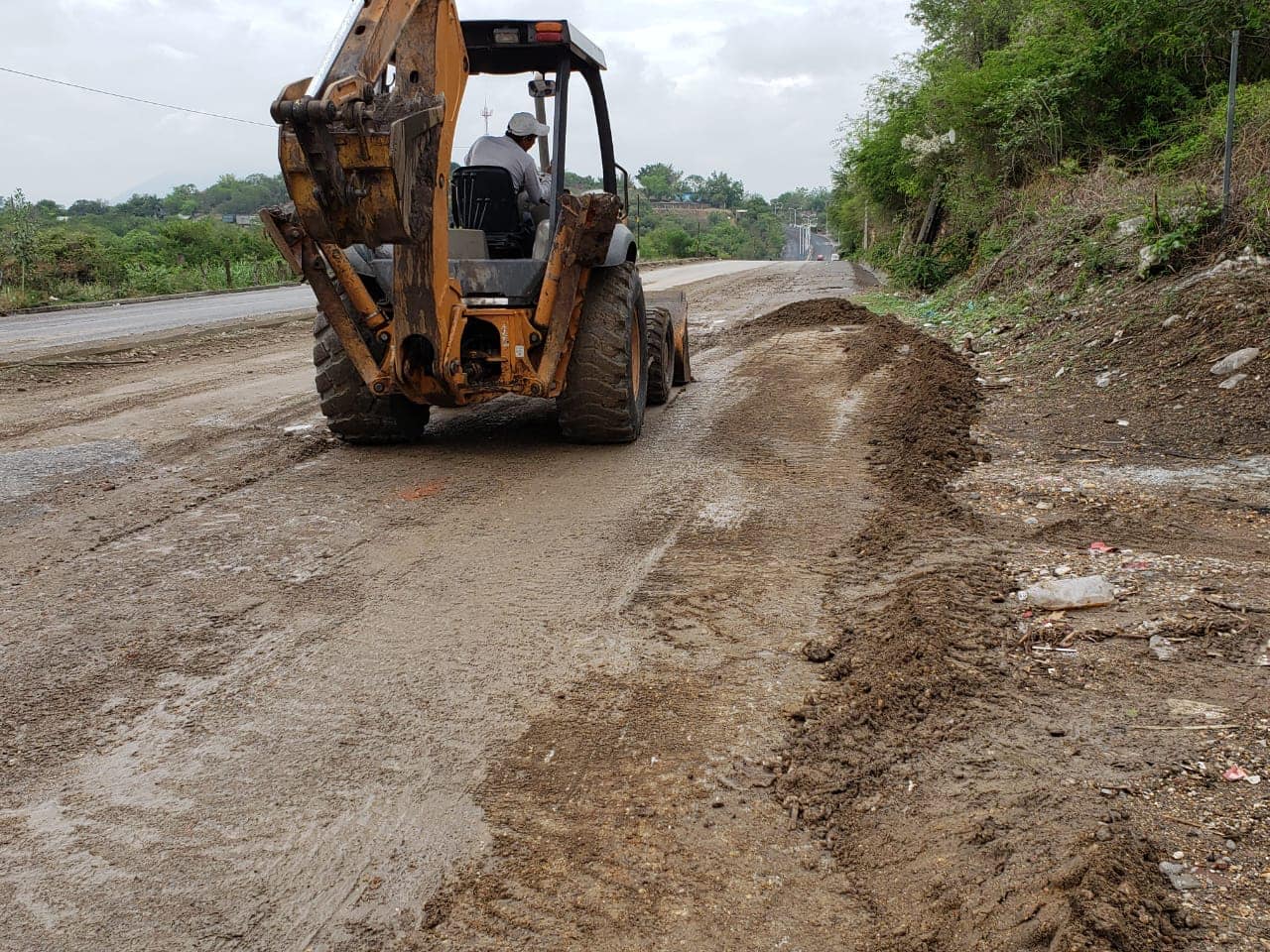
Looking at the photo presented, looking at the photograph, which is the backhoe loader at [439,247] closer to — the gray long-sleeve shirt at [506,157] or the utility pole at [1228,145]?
the gray long-sleeve shirt at [506,157]

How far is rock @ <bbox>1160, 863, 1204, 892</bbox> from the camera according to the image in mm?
2307

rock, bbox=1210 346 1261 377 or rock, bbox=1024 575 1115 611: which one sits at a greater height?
rock, bbox=1210 346 1261 377

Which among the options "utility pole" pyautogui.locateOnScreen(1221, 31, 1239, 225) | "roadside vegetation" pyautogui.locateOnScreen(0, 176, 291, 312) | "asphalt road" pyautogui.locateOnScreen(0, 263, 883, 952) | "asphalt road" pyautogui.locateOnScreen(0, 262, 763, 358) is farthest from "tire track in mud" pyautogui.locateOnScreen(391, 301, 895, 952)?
"roadside vegetation" pyautogui.locateOnScreen(0, 176, 291, 312)

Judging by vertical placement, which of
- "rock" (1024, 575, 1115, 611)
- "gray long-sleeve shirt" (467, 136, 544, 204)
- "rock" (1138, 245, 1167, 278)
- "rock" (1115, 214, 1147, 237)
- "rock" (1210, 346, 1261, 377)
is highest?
"gray long-sleeve shirt" (467, 136, 544, 204)

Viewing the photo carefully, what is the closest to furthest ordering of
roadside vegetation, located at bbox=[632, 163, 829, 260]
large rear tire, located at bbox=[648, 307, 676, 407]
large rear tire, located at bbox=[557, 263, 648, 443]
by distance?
large rear tire, located at bbox=[557, 263, 648, 443] → large rear tire, located at bbox=[648, 307, 676, 407] → roadside vegetation, located at bbox=[632, 163, 829, 260]

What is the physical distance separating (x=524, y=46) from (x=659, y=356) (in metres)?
2.52

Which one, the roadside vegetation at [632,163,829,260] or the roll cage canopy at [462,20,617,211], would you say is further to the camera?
the roadside vegetation at [632,163,829,260]

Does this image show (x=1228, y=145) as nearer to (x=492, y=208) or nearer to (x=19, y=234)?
(x=492, y=208)

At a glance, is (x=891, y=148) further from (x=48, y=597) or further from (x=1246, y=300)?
(x=48, y=597)

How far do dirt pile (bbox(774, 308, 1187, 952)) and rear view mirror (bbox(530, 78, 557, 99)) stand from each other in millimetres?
3917

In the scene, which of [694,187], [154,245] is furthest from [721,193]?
[154,245]

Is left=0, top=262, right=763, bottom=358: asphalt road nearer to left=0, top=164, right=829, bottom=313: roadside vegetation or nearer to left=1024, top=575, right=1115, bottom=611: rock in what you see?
left=0, top=164, right=829, bottom=313: roadside vegetation

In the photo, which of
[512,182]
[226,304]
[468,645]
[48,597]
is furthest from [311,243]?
[226,304]

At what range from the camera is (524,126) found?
6.66m
